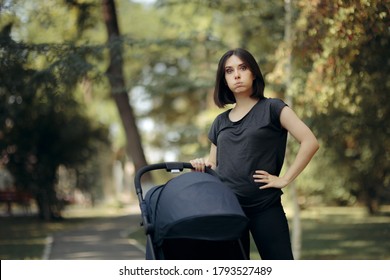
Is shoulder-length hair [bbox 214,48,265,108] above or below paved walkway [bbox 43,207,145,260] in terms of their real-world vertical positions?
above

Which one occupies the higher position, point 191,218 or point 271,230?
point 191,218

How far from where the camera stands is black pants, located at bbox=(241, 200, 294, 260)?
359 centimetres

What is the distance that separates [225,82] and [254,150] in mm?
555

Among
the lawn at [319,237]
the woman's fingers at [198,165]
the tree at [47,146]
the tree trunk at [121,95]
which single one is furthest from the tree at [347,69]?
the tree at [47,146]

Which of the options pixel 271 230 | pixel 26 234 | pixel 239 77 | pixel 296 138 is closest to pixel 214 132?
pixel 239 77

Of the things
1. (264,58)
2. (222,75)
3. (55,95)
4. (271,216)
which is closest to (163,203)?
(271,216)

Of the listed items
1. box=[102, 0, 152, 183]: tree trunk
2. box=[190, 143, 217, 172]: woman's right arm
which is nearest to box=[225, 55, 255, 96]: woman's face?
box=[190, 143, 217, 172]: woman's right arm

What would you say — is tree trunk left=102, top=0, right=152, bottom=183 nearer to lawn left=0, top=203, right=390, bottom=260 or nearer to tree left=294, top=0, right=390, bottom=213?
lawn left=0, top=203, right=390, bottom=260

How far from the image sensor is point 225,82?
394 cm

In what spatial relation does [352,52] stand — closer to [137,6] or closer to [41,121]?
[41,121]

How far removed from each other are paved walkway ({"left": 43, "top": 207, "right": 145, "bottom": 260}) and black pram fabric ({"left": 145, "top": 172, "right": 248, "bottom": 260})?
604 cm

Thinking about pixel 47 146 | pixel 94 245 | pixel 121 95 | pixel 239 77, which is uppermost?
pixel 121 95

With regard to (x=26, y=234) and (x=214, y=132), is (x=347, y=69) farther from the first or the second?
(x=26, y=234)

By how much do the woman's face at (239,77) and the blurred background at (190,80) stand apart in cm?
265
